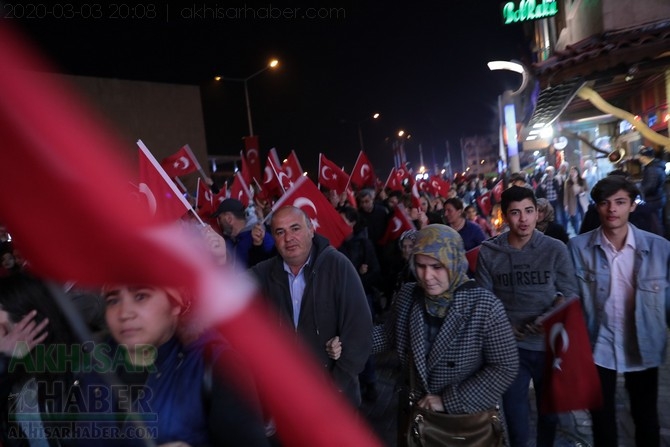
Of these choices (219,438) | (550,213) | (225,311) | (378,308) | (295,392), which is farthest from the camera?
(378,308)

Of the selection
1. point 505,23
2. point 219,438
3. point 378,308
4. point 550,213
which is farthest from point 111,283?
point 505,23

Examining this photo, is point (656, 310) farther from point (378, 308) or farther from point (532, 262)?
point (378, 308)

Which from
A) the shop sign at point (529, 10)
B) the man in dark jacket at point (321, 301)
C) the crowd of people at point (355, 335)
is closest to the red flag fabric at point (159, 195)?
the crowd of people at point (355, 335)

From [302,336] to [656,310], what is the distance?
2.32 m

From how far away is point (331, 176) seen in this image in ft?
38.5

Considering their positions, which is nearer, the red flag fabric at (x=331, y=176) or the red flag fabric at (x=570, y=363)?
the red flag fabric at (x=570, y=363)

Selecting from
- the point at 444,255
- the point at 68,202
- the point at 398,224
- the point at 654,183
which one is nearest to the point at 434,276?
the point at 444,255

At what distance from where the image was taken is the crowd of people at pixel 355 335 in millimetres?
1849

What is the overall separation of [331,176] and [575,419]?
798cm

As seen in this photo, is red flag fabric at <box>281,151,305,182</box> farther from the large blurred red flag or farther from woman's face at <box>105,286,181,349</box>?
woman's face at <box>105,286,181,349</box>

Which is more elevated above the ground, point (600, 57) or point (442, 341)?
point (600, 57)

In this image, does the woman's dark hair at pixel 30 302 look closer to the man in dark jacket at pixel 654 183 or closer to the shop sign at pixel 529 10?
the man in dark jacket at pixel 654 183

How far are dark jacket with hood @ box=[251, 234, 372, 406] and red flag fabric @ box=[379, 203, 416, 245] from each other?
13.1ft

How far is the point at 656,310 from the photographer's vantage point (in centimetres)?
334
